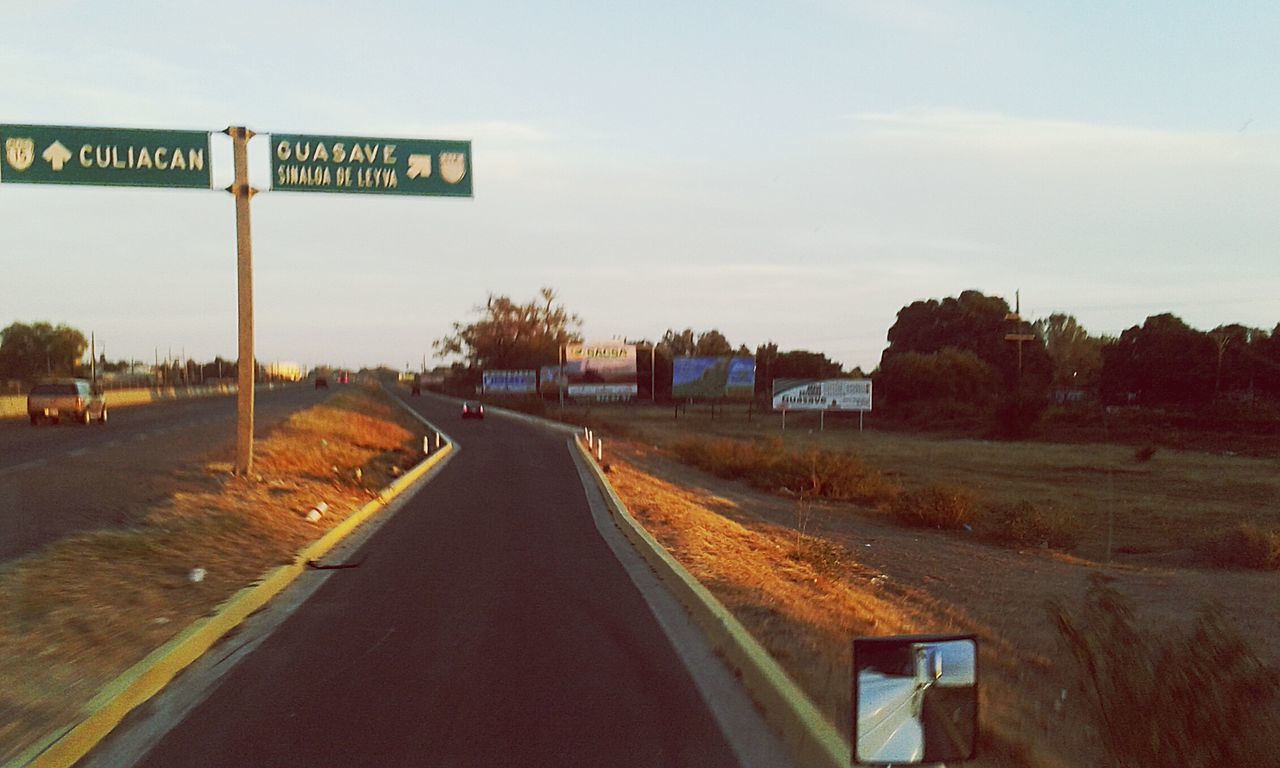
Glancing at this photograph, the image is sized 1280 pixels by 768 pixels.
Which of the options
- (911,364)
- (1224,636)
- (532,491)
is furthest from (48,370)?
(1224,636)

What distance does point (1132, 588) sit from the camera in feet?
56.1

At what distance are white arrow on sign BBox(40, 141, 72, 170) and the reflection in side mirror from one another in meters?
16.8

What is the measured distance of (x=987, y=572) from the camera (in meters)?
18.3

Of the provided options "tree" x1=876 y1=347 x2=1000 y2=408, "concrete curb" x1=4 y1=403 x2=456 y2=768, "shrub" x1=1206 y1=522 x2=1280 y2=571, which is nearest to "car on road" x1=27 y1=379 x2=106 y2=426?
"concrete curb" x1=4 y1=403 x2=456 y2=768

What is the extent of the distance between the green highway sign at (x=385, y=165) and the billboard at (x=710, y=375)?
52569 millimetres

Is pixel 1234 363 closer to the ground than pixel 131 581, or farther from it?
farther from it

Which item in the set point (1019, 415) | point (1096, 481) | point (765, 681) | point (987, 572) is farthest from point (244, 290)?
point (1019, 415)

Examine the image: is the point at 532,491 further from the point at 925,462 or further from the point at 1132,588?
the point at 925,462

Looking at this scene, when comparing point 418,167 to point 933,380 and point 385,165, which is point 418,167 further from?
point 933,380

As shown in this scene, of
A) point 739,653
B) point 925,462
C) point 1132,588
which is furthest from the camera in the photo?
point 925,462

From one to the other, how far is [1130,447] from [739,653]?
174ft

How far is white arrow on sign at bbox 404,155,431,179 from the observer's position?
58.5 feet

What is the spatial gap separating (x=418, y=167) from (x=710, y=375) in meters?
53.9

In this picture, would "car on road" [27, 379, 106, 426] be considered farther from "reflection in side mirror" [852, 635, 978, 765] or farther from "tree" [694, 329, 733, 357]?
"tree" [694, 329, 733, 357]
